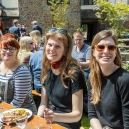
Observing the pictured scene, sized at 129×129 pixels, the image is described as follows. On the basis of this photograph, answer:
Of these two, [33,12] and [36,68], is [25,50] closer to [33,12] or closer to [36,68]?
[36,68]

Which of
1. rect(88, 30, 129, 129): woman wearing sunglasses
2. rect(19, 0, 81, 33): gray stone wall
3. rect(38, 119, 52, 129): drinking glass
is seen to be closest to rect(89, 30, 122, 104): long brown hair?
rect(88, 30, 129, 129): woman wearing sunglasses

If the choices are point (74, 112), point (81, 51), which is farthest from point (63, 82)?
point (81, 51)

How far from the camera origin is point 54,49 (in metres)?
2.32

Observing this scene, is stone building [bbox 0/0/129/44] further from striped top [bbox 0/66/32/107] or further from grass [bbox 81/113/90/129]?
striped top [bbox 0/66/32/107]

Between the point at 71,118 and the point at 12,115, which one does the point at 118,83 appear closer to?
the point at 71,118

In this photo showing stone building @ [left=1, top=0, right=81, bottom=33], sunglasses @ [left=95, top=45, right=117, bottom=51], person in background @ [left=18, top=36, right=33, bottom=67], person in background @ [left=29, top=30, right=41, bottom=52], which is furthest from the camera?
stone building @ [left=1, top=0, right=81, bottom=33]

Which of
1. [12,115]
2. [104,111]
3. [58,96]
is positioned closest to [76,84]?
[58,96]

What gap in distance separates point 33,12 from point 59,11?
2.18 meters

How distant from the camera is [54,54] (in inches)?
92.2

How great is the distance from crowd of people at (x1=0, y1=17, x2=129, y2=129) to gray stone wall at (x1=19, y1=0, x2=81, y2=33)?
47.0 ft

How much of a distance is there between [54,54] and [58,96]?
46 centimetres

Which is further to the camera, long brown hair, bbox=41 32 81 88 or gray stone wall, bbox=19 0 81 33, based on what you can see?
gray stone wall, bbox=19 0 81 33

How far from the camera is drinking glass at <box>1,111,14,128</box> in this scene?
1.92m

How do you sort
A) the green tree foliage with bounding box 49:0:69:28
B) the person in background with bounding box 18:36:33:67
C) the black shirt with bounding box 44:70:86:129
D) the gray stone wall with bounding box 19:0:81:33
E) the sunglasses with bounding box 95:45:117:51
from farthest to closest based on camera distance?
1. the gray stone wall with bounding box 19:0:81:33
2. the green tree foliage with bounding box 49:0:69:28
3. the person in background with bounding box 18:36:33:67
4. the black shirt with bounding box 44:70:86:129
5. the sunglasses with bounding box 95:45:117:51
